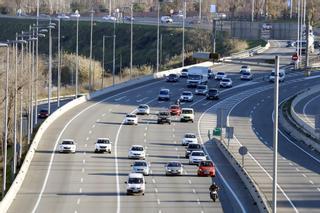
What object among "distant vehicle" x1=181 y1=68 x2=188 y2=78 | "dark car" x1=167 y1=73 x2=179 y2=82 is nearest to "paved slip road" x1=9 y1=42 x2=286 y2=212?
"dark car" x1=167 y1=73 x2=179 y2=82

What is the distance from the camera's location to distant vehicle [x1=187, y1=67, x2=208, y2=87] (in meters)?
107

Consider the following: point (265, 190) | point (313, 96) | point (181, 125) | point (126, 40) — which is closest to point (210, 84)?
point (313, 96)

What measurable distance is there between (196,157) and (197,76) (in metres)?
45.7

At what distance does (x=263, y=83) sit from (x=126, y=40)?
8383 centimetres

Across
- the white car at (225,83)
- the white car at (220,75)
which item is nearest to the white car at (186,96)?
the white car at (225,83)

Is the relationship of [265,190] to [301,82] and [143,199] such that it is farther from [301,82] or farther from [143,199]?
[301,82]

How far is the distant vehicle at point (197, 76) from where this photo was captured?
4210 inches

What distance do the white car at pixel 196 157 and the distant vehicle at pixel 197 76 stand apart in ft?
141

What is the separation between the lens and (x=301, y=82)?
11400cm

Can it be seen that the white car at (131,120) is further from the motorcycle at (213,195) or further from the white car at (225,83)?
the motorcycle at (213,195)

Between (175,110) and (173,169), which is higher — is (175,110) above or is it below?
above

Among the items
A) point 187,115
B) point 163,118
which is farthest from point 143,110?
point 163,118

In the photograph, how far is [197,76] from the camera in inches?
4277

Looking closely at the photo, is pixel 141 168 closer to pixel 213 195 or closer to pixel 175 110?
pixel 213 195
